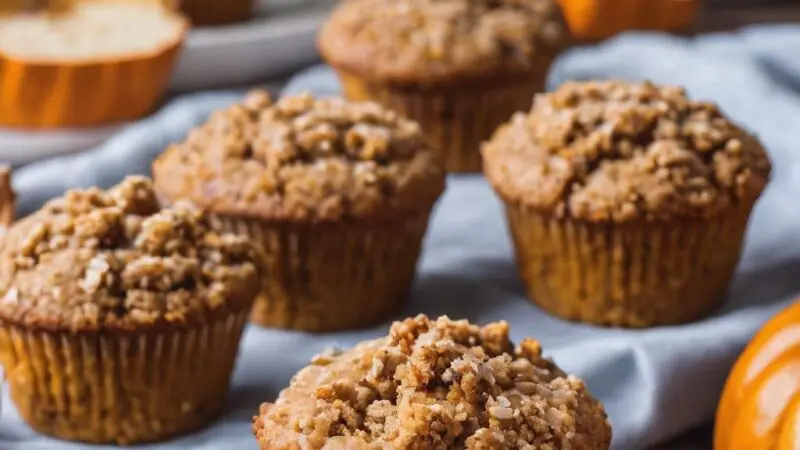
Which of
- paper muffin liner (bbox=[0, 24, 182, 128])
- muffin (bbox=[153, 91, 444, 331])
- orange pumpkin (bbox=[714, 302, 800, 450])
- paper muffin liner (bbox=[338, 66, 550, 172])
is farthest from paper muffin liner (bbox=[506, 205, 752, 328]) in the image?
paper muffin liner (bbox=[0, 24, 182, 128])

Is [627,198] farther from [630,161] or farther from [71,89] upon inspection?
[71,89]

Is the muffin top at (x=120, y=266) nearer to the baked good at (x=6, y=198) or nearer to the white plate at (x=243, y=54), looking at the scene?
the baked good at (x=6, y=198)

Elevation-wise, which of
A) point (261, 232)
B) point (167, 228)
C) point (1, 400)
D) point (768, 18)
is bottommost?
point (768, 18)

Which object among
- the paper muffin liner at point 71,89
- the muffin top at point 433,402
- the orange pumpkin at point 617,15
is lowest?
the orange pumpkin at point 617,15

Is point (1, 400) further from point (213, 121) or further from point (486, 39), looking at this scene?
point (486, 39)

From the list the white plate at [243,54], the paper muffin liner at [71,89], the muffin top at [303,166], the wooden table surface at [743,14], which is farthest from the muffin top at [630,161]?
the wooden table surface at [743,14]

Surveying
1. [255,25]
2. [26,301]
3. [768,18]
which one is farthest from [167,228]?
[768,18]

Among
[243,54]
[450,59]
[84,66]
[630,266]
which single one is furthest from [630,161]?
[243,54]
